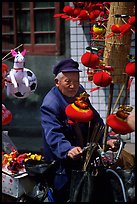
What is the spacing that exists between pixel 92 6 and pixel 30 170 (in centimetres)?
238

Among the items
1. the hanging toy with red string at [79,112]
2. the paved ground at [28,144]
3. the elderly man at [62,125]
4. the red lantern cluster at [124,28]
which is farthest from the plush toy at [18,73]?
the paved ground at [28,144]

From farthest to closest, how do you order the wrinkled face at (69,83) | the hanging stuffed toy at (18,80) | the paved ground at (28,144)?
the paved ground at (28,144) < the hanging stuffed toy at (18,80) < the wrinkled face at (69,83)

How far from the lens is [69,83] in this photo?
14.3 ft

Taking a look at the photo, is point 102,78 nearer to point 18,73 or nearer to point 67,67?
point 67,67

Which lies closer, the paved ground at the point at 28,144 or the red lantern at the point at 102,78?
the red lantern at the point at 102,78

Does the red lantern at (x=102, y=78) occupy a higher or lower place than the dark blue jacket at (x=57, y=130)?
higher

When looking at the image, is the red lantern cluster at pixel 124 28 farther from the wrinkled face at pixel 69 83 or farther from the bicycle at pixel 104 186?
the bicycle at pixel 104 186

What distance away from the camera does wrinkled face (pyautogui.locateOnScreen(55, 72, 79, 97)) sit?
4.36 metres

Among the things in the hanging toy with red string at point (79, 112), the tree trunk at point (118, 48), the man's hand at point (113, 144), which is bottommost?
the man's hand at point (113, 144)

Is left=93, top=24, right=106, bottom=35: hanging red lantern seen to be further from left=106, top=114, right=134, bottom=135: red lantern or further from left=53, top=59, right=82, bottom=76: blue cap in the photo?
left=106, top=114, right=134, bottom=135: red lantern

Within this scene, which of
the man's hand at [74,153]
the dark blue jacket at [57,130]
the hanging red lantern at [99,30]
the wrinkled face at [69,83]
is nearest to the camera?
the man's hand at [74,153]

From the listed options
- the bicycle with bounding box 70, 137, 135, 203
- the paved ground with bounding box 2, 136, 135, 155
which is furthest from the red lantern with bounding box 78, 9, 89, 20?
the paved ground with bounding box 2, 136, 135, 155

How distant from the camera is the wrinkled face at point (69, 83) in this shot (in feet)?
14.3

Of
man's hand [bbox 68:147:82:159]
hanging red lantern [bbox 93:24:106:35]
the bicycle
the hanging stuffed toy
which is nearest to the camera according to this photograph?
the bicycle
